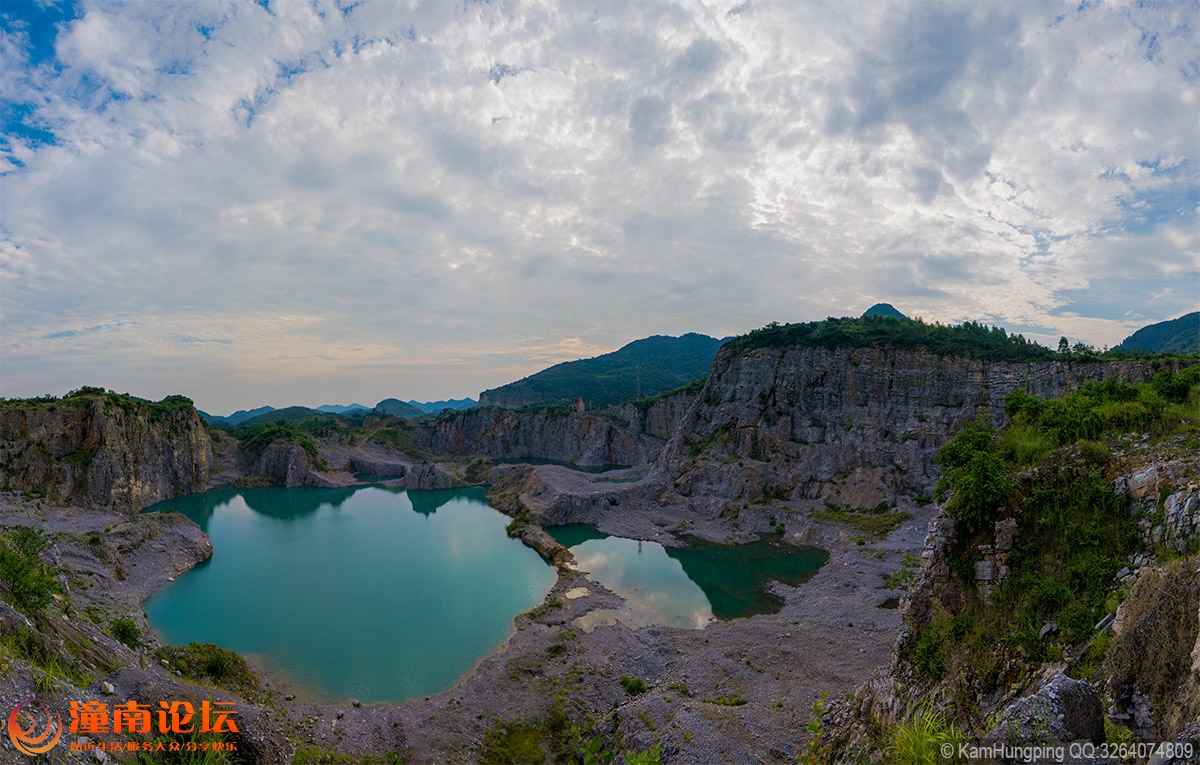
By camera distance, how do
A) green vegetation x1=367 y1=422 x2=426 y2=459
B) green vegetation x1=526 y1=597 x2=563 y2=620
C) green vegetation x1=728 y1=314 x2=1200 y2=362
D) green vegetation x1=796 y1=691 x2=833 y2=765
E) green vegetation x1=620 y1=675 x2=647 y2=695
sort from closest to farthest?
green vegetation x1=796 y1=691 x2=833 y2=765, green vegetation x1=620 y1=675 x2=647 y2=695, green vegetation x1=526 y1=597 x2=563 y2=620, green vegetation x1=728 y1=314 x2=1200 y2=362, green vegetation x1=367 y1=422 x2=426 y2=459

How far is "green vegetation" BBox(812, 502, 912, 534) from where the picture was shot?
125ft

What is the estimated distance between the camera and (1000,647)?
818 centimetres

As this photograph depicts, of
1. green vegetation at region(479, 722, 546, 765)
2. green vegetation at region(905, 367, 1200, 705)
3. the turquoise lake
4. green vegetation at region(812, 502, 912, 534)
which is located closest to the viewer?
green vegetation at region(905, 367, 1200, 705)

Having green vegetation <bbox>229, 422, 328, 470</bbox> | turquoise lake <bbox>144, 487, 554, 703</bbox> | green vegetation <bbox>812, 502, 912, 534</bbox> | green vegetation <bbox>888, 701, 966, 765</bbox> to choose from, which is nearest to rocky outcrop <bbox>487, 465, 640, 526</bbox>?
turquoise lake <bbox>144, 487, 554, 703</bbox>

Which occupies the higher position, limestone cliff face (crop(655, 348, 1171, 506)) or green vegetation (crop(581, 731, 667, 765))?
limestone cliff face (crop(655, 348, 1171, 506))

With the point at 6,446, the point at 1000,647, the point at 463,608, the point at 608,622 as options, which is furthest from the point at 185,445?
the point at 1000,647

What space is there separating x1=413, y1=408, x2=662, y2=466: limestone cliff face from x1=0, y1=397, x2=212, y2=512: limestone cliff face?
47242 mm

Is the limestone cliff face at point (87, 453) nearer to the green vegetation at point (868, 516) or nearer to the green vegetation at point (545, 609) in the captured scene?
the green vegetation at point (545, 609)

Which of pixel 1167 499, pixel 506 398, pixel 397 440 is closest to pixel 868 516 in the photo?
pixel 1167 499

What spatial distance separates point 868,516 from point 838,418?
12504 mm

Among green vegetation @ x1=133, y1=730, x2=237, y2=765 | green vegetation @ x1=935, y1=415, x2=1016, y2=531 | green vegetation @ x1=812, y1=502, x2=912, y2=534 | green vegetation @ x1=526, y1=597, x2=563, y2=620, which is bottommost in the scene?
green vegetation @ x1=526, y1=597, x2=563, y2=620

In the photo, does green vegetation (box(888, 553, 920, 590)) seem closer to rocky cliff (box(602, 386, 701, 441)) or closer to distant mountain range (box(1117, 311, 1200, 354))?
rocky cliff (box(602, 386, 701, 441))

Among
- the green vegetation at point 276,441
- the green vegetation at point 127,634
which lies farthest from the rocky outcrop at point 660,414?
the green vegetation at point 127,634

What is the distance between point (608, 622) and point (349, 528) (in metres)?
33.8
